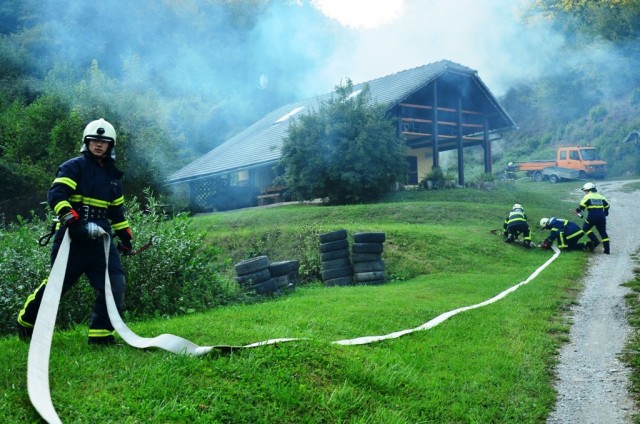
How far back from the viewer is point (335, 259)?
12.4 m

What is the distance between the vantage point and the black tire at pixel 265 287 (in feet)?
33.4

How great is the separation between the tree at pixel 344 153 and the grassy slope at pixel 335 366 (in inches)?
453

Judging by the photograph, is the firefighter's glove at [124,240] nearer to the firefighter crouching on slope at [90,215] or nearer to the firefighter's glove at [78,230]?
the firefighter crouching on slope at [90,215]

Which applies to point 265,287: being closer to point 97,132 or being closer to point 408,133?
point 97,132

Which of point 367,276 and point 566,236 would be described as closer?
point 367,276

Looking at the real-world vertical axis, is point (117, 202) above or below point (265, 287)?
above

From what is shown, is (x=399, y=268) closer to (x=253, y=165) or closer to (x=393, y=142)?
(x=393, y=142)

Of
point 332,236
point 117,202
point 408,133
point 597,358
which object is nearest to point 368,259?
point 332,236

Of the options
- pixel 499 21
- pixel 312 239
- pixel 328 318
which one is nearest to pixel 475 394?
pixel 328 318

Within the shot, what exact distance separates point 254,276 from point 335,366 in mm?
5174

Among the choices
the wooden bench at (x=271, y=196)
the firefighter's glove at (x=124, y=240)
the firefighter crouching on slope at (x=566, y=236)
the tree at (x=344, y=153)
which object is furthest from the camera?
the wooden bench at (x=271, y=196)

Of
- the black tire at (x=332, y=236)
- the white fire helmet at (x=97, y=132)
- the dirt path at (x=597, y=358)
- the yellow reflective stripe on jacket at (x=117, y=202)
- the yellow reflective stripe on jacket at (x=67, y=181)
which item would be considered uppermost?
the white fire helmet at (x=97, y=132)

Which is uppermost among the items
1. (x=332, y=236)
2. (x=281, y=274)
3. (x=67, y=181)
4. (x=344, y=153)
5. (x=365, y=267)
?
(x=344, y=153)

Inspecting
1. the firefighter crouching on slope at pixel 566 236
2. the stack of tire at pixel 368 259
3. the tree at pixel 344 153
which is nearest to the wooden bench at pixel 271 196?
the tree at pixel 344 153
